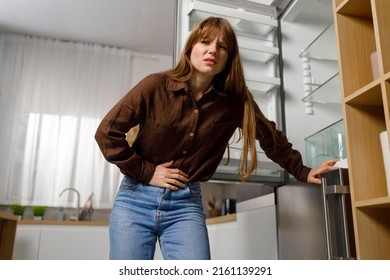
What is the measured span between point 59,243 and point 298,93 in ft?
4.88

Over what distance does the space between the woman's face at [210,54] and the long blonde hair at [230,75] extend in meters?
0.01

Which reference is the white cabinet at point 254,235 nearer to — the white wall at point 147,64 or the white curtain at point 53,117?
the white curtain at point 53,117

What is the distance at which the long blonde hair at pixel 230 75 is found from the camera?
102cm

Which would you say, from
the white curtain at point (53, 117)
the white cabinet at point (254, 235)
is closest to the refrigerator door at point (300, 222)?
the white cabinet at point (254, 235)

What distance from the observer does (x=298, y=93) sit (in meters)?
1.42

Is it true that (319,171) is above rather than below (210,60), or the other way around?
below

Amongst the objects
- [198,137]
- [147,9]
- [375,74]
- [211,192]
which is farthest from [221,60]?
[211,192]

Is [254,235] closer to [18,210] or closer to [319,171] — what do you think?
[319,171]

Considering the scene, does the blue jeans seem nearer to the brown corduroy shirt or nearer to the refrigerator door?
the brown corduroy shirt

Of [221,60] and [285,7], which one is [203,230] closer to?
[221,60]

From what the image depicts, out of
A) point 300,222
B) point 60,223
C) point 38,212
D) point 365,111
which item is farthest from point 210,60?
point 38,212

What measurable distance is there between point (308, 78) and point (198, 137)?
0.62 meters

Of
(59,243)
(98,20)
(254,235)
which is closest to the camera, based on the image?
(254,235)

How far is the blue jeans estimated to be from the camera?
0.90m
